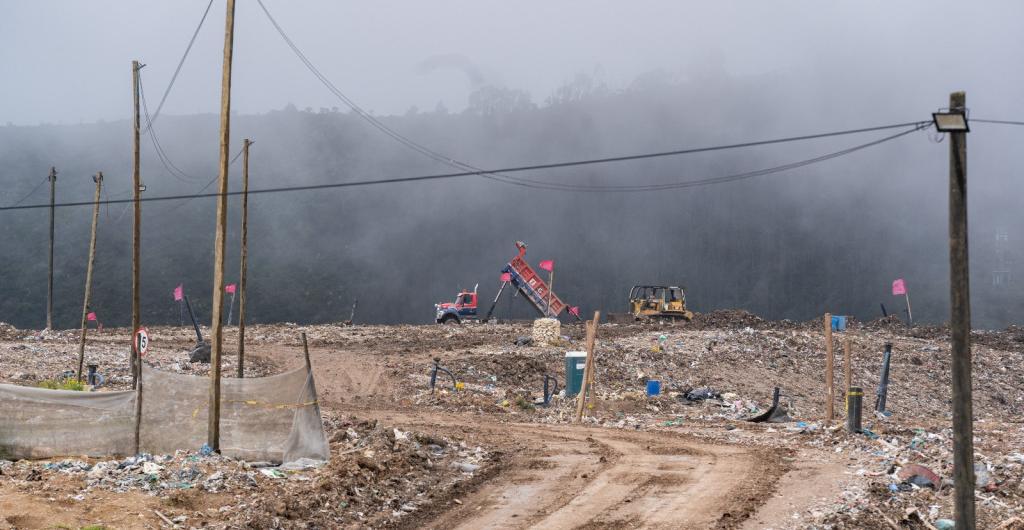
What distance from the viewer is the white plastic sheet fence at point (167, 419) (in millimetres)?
14734

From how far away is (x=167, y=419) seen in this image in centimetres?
1552

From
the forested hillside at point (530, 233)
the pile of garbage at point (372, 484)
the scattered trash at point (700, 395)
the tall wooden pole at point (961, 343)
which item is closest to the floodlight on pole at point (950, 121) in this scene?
the tall wooden pole at point (961, 343)

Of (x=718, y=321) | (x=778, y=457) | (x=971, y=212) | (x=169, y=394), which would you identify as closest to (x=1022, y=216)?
(x=971, y=212)

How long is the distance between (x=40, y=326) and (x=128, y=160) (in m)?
49.7

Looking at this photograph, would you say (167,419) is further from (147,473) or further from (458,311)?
(458,311)

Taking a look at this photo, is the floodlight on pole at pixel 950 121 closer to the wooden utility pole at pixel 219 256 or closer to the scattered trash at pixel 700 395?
the wooden utility pole at pixel 219 256

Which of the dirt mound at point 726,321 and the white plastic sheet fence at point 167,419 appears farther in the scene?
the dirt mound at point 726,321

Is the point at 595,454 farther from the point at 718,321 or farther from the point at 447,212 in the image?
the point at 447,212

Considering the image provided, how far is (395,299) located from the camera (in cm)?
8862

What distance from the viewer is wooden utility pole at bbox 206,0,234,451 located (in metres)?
15.3

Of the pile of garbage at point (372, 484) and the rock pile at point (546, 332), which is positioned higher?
the rock pile at point (546, 332)

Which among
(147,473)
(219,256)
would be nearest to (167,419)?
(147,473)

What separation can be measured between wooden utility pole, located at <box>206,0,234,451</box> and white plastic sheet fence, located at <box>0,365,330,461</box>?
0.42 meters

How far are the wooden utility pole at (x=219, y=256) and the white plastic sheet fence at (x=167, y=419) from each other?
1.39 ft
